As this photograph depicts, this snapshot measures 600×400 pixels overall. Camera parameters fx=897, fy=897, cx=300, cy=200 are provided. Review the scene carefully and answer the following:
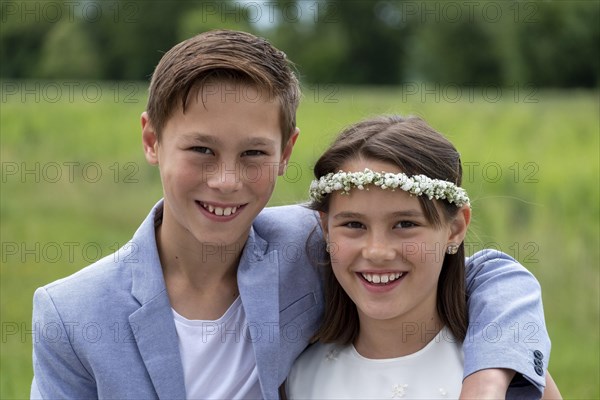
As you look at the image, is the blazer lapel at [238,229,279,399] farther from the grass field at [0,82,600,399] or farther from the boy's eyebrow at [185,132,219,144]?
the grass field at [0,82,600,399]

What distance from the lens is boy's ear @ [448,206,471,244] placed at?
3.22 m

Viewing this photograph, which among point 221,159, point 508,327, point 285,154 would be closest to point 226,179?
point 221,159

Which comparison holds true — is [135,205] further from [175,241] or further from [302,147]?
[175,241]

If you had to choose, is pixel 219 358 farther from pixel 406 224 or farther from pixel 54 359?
pixel 406 224

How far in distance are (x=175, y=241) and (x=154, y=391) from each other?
539 millimetres

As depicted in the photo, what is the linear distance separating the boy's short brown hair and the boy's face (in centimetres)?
3

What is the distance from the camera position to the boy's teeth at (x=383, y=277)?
307cm

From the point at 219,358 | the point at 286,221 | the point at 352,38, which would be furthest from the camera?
the point at 352,38

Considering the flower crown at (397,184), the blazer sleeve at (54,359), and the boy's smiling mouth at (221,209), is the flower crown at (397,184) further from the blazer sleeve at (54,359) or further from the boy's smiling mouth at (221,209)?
the blazer sleeve at (54,359)

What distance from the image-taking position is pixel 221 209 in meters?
3.06

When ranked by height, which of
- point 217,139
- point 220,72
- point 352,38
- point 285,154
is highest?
point 220,72

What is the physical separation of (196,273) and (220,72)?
73 cm

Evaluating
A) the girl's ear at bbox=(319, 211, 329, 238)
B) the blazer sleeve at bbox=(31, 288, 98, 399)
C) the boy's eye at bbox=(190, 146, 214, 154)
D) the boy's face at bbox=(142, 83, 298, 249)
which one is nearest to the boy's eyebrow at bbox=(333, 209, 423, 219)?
the girl's ear at bbox=(319, 211, 329, 238)

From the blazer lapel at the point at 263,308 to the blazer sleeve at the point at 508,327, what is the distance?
A: 26.2 inches
